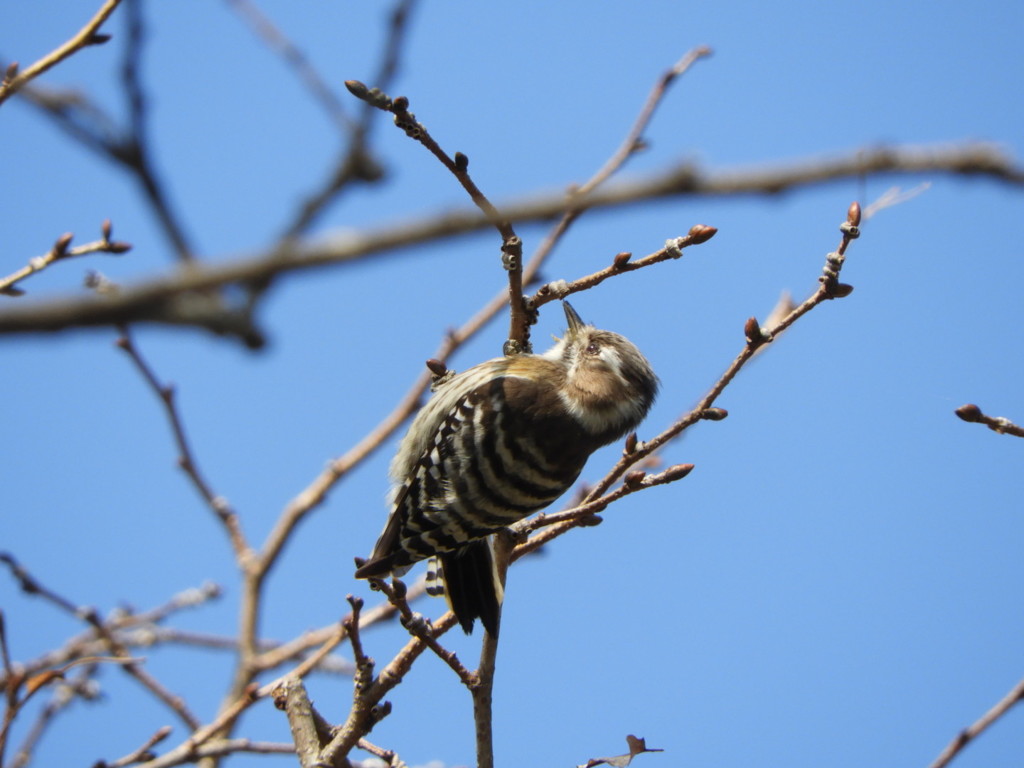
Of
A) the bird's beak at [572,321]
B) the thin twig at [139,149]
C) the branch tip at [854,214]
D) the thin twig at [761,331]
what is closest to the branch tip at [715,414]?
the thin twig at [761,331]

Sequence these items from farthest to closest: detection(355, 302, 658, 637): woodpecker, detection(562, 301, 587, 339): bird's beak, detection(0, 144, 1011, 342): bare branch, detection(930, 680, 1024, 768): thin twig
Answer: detection(562, 301, 587, 339): bird's beak → detection(355, 302, 658, 637): woodpecker → detection(930, 680, 1024, 768): thin twig → detection(0, 144, 1011, 342): bare branch

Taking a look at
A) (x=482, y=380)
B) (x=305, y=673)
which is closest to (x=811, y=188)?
(x=305, y=673)

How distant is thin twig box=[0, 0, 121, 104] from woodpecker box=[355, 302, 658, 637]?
2.33 meters

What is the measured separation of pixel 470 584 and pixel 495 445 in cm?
88

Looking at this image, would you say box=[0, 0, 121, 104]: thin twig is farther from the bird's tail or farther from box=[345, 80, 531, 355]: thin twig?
the bird's tail

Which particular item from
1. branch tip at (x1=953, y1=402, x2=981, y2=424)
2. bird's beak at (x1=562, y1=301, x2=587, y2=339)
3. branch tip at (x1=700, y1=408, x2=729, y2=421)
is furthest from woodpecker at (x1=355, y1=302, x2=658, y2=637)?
branch tip at (x1=953, y1=402, x2=981, y2=424)

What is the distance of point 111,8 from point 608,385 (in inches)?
125

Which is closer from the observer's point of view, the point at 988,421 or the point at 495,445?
the point at 988,421

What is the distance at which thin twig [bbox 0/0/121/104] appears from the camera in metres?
3.18

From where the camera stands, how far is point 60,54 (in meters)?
3.30

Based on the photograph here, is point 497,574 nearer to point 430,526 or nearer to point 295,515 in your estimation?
point 430,526

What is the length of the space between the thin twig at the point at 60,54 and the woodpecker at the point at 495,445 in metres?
2.33

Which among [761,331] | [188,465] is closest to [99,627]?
[188,465]

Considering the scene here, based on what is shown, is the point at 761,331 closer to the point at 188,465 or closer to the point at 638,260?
the point at 638,260
